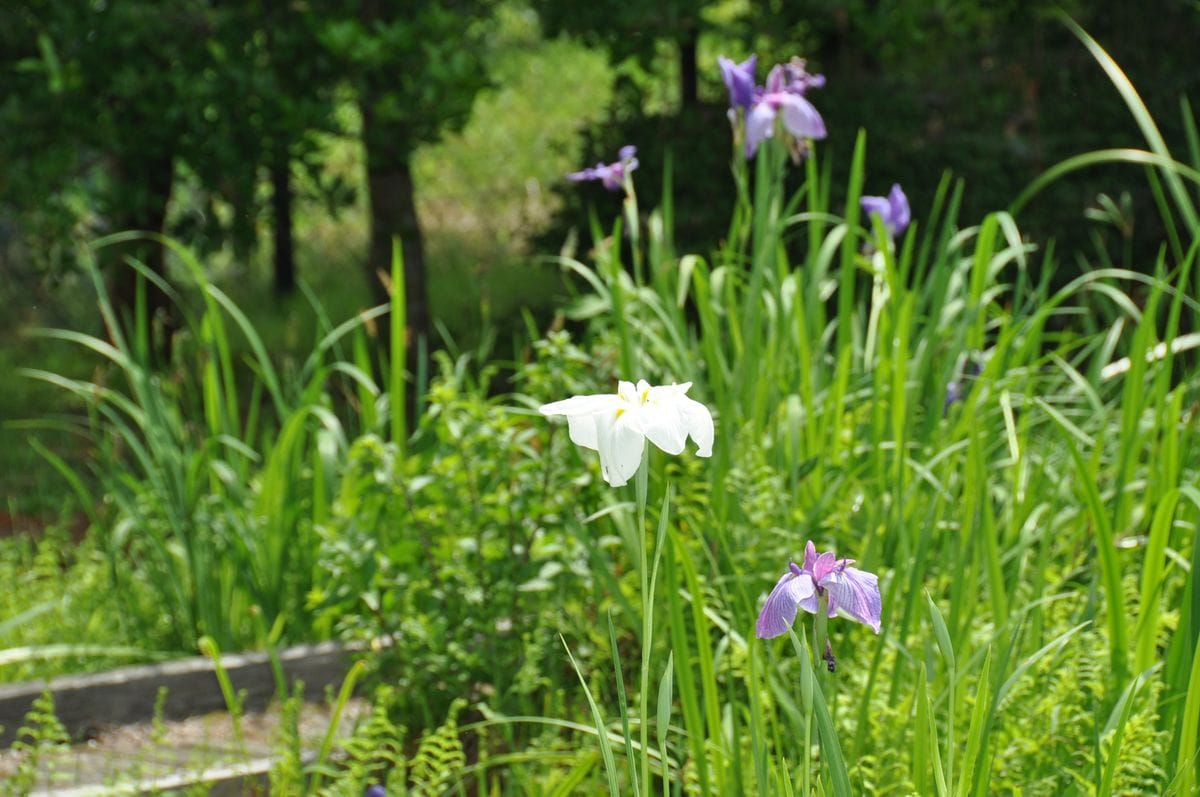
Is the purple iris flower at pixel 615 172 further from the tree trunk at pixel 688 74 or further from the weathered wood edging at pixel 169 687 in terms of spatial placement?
the tree trunk at pixel 688 74

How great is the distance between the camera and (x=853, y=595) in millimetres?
1140

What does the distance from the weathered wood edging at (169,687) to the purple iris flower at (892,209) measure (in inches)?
53.2

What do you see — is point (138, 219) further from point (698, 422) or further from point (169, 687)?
point (698, 422)

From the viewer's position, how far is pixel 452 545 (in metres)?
2.43

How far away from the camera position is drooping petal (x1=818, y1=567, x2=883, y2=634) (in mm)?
1137

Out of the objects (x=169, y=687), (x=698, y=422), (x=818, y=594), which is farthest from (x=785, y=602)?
(x=169, y=687)

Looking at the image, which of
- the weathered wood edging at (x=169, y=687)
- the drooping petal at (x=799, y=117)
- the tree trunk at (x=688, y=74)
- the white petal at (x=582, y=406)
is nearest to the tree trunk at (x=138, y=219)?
the tree trunk at (x=688, y=74)

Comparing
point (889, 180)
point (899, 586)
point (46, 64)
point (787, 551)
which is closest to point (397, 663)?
point (787, 551)

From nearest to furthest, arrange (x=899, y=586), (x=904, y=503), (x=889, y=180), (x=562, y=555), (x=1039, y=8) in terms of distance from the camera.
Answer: (x=899, y=586)
(x=904, y=503)
(x=562, y=555)
(x=889, y=180)
(x=1039, y=8)

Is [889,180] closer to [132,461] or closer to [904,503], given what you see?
[132,461]

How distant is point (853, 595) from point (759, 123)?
137 centimetres

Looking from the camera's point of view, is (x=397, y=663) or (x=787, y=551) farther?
(x=397, y=663)

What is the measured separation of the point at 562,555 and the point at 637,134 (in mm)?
3937

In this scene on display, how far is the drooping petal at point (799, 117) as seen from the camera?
7.63 feet
